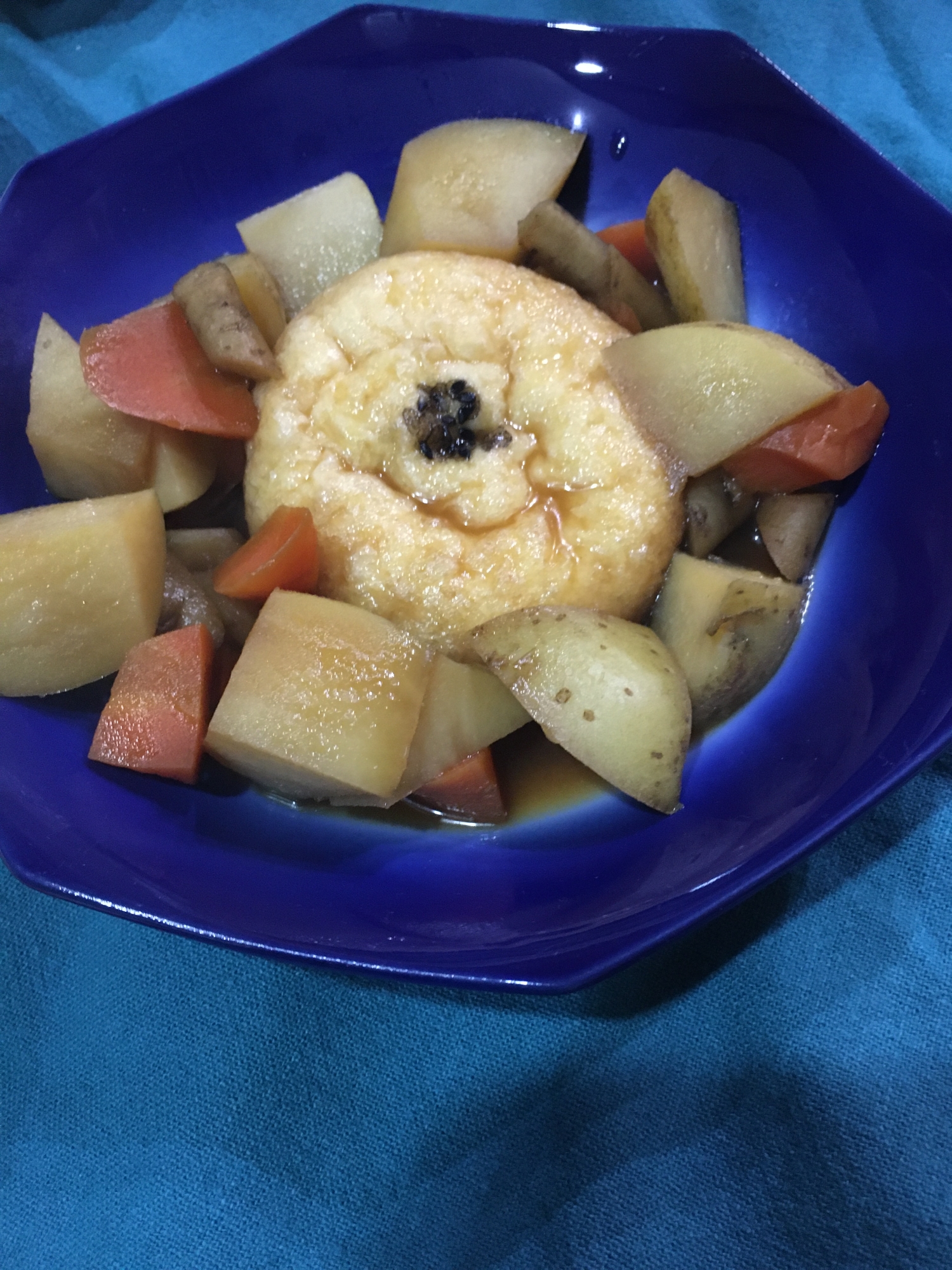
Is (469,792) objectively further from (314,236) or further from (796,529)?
(314,236)


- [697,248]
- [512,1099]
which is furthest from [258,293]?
[512,1099]

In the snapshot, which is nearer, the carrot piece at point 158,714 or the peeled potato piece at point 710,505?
the carrot piece at point 158,714

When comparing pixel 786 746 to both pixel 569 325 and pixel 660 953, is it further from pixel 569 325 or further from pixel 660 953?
pixel 569 325

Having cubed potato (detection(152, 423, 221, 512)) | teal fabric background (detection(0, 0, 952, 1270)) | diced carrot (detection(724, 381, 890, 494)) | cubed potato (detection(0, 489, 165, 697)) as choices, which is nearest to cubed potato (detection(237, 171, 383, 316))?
cubed potato (detection(152, 423, 221, 512))

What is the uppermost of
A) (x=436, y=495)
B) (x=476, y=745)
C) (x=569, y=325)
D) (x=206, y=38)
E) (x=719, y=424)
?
(x=206, y=38)

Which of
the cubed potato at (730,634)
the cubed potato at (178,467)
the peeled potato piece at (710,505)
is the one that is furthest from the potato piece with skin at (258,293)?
the cubed potato at (730,634)

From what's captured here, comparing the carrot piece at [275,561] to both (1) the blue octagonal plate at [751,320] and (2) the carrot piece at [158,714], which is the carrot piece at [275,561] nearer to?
(2) the carrot piece at [158,714]

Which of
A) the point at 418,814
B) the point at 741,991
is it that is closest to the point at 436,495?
the point at 418,814
